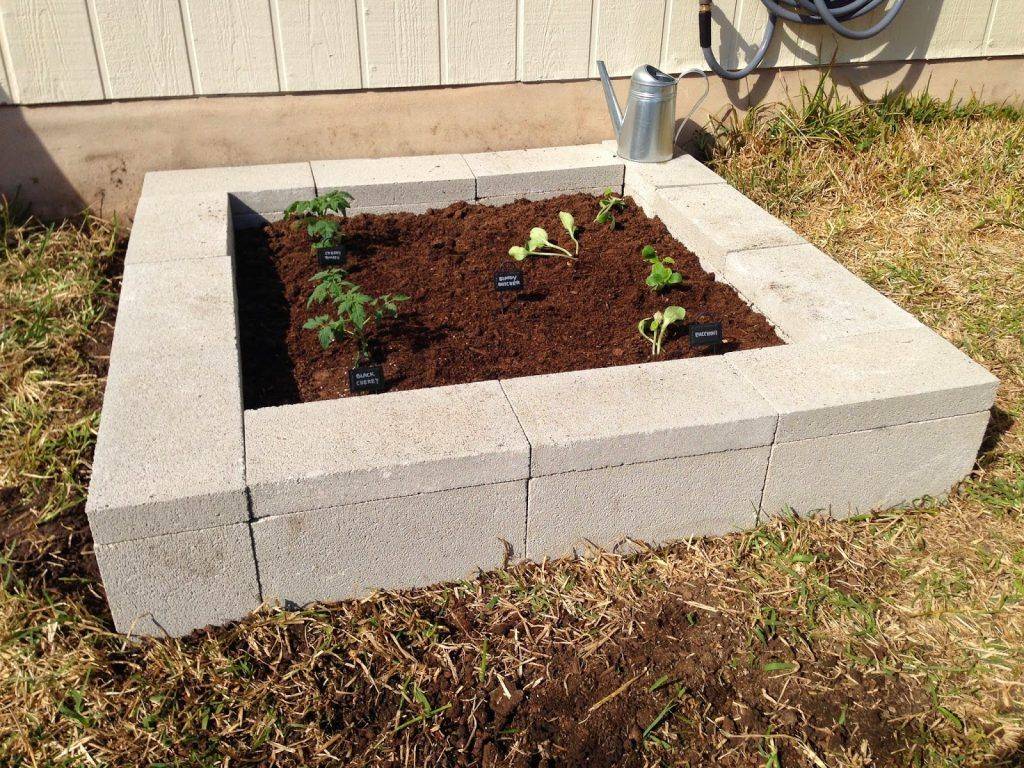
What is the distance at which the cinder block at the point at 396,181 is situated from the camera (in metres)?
3.50

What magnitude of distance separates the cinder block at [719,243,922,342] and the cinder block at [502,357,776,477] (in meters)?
0.42

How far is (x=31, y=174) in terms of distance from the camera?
3.53 meters

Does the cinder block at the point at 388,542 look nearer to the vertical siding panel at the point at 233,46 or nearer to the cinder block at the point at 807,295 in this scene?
the cinder block at the point at 807,295

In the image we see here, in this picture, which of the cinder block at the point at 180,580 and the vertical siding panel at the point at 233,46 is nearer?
the cinder block at the point at 180,580

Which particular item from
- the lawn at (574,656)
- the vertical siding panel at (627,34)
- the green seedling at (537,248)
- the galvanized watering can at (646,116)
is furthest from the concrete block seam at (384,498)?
the vertical siding panel at (627,34)

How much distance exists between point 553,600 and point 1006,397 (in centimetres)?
169

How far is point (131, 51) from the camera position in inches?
134

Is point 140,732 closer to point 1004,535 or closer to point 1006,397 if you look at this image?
point 1004,535

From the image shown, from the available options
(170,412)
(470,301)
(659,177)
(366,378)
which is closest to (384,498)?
(366,378)

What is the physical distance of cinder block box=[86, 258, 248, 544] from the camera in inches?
74.2

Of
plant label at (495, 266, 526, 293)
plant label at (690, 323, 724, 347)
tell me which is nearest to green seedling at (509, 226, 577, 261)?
plant label at (495, 266, 526, 293)

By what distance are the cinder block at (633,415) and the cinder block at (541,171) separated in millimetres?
1490

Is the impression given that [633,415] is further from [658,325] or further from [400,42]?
[400,42]

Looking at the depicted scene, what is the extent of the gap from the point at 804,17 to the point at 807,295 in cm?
174
